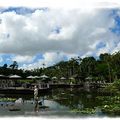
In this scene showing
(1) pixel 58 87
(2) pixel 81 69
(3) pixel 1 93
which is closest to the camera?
(3) pixel 1 93

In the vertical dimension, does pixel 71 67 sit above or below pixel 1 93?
above

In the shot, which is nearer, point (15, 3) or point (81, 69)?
point (15, 3)

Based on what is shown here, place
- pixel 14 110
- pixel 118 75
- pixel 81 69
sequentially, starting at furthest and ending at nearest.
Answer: pixel 81 69, pixel 118 75, pixel 14 110

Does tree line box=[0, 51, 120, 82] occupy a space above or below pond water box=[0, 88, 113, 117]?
above

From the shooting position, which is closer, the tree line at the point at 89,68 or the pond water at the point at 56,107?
the pond water at the point at 56,107

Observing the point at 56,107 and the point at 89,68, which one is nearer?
the point at 56,107

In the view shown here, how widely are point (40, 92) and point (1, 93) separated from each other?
4.48 metres

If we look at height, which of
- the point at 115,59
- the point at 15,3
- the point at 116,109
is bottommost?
the point at 116,109

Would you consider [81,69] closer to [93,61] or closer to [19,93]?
[93,61]

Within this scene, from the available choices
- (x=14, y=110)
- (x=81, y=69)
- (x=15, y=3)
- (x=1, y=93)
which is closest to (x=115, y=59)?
(x=81, y=69)

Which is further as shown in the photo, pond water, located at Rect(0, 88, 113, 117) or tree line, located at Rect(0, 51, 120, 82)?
tree line, located at Rect(0, 51, 120, 82)

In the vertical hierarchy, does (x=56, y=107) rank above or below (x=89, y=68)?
below

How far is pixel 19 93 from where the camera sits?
35.1 metres

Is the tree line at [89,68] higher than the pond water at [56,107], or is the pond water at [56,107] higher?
the tree line at [89,68]
